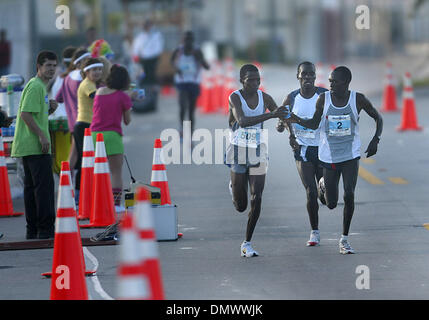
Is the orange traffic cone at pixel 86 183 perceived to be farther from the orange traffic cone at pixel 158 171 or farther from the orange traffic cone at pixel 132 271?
the orange traffic cone at pixel 132 271

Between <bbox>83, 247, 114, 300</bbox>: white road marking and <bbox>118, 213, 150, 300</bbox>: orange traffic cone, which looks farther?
<bbox>83, 247, 114, 300</bbox>: white road marking

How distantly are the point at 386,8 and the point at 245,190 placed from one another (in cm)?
7386

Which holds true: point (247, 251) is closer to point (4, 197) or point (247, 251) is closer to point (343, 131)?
point (343, 131)

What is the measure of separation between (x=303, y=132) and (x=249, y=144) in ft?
2.82

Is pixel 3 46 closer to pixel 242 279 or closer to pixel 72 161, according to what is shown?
pixel 72 161

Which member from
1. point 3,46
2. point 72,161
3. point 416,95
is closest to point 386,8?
point 416,95

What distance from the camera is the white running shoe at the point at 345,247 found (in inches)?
388

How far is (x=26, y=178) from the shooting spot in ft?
36.5

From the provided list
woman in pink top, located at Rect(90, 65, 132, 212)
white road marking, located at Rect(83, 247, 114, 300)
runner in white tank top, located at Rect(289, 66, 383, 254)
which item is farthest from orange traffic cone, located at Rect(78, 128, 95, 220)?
runner in white tank top, located at Rect(289, 66, 383, 254)

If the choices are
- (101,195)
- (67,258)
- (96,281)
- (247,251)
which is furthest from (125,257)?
(101,195)

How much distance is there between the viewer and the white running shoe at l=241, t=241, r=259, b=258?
9.83m

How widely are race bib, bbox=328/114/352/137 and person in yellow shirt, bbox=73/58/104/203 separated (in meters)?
3.73

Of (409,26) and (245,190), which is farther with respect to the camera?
(409,26)

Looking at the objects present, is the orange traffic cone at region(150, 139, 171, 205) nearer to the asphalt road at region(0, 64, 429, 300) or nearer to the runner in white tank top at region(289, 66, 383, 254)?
the asphalt road at region(0, 64, 429, 300)
